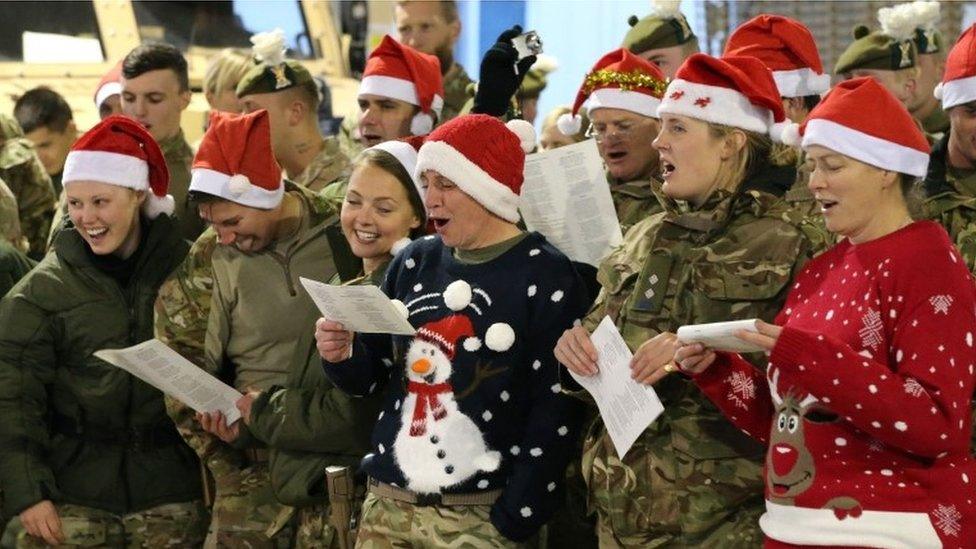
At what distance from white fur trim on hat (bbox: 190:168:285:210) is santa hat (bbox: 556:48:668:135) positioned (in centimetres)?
99

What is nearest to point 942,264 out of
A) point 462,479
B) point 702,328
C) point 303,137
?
point 702,328

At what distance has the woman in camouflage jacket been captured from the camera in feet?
12.5

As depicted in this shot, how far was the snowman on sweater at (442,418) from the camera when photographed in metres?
4.07

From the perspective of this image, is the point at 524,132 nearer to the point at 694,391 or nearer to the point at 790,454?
the point at 694,391

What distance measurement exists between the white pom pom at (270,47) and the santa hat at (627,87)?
75.3 inches

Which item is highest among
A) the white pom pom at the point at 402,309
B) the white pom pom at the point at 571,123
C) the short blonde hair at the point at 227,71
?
the short blonde hair at the point at 227,71

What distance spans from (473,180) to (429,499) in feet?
2.67

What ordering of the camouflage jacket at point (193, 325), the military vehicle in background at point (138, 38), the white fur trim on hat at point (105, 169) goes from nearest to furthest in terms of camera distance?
1. the camouflage jacket at point (193, 325)
2. the white fur trim on hat at point (105, 169)
3. the military vehicle in background at point (138, 38)

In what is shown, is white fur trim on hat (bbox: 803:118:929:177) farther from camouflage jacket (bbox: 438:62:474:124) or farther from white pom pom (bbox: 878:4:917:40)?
camouflage jacket (bbox: 438:62:474:124)

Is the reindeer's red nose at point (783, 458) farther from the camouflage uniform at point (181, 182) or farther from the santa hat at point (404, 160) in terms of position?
the camouflage uniform at point (181, 182)

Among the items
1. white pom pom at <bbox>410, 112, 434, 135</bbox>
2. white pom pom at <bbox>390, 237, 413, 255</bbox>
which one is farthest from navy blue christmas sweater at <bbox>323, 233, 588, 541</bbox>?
white pom pom at <bbox>410, 112, 434, 135</bbox>

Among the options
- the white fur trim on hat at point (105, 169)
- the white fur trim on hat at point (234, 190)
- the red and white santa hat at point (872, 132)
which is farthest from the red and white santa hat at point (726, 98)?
the white fur trim on hat at point (105, 169)

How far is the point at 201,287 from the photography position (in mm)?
5016

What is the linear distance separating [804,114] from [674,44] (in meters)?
0.91
